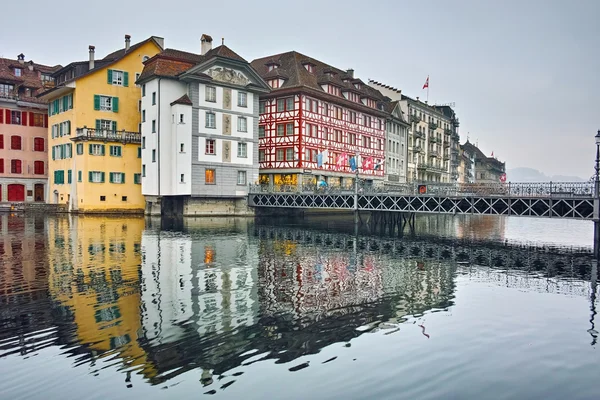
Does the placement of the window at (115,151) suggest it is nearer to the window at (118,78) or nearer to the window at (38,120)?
the window at (118,78)

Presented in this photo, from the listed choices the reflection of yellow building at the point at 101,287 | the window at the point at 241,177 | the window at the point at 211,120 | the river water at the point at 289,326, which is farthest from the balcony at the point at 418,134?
the reflection of yellow building at the point at 101,287

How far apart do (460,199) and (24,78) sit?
5687 centimetres

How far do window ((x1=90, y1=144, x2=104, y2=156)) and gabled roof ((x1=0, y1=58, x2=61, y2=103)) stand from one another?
14.2 metres

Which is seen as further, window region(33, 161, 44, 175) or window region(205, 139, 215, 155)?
window region(33, 161, 44, 175)

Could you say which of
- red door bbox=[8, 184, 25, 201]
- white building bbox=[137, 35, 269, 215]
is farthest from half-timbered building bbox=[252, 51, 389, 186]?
red door bbox=[8, 184, 25, 201]

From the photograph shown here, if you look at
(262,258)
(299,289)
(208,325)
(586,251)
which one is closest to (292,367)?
(208,325)

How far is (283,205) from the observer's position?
5700cm

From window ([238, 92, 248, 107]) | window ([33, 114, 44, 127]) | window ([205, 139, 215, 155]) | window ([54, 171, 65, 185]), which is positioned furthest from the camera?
window ([33, 114, 44, 127])

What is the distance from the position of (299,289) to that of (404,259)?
11.5 meters

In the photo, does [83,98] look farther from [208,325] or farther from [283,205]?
[208,325]

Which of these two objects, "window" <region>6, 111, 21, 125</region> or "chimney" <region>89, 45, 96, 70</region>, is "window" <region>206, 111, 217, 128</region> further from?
"window" <region>6, 111, 21, 125</region>

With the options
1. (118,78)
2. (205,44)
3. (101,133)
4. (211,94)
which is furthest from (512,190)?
(118,78)

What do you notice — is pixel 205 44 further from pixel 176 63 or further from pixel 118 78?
pixel 118 78

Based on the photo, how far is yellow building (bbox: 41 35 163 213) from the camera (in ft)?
193
